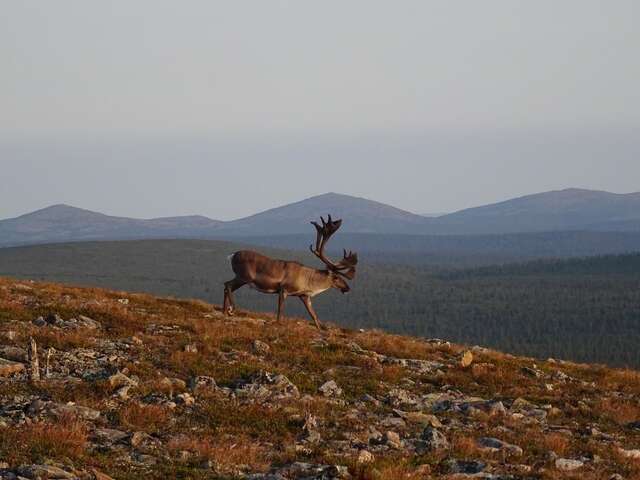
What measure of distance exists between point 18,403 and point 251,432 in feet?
11.6

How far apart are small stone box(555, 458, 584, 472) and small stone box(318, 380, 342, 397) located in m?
4.37

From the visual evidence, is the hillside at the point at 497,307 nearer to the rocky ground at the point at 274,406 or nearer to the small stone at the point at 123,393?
the rocky ground at the point at 274,406

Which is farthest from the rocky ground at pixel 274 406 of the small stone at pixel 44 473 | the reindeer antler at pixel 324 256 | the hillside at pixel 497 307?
the hillside at pixel 497 307

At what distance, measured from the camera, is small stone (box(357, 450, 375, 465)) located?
10383 mm

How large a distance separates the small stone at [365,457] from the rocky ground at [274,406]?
0.03 meters

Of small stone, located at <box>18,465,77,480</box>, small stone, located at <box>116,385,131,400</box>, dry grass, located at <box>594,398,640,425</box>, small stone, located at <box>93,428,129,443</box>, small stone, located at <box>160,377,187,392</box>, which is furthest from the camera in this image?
dry grass, located at <box>594,398,640,425</box>

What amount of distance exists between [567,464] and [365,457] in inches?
123

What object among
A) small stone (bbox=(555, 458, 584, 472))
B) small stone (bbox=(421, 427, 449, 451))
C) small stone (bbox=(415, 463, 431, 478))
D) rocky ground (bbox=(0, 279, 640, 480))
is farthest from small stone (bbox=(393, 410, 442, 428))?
small stone (bbox=(415, 463, 431, 478))

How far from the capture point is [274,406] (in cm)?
1284

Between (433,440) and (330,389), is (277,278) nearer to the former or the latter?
(330,389)

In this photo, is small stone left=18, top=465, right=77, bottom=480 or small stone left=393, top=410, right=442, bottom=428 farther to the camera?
small stone left=393, top=410, right=442, bottom=428

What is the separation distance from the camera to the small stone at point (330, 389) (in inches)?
564

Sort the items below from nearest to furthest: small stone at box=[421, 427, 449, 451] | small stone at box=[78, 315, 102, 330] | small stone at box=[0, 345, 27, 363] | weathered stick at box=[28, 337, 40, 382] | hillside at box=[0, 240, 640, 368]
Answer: small stone at box=[421, 427, 449, 451], weathered stick at box=[28, 337, 40, 382], small stone at box=[0, 345, 27, 363], small stone at box=[78, 315, 102, 330], hillside at box=[0, 240, 640, 368]

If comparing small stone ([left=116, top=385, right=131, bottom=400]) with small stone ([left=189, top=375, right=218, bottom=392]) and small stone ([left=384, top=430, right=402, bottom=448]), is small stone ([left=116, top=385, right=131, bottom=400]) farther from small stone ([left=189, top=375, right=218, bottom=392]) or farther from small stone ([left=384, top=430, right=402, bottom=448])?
small stone ([left=384, top=430, right=402, bottom=448])
